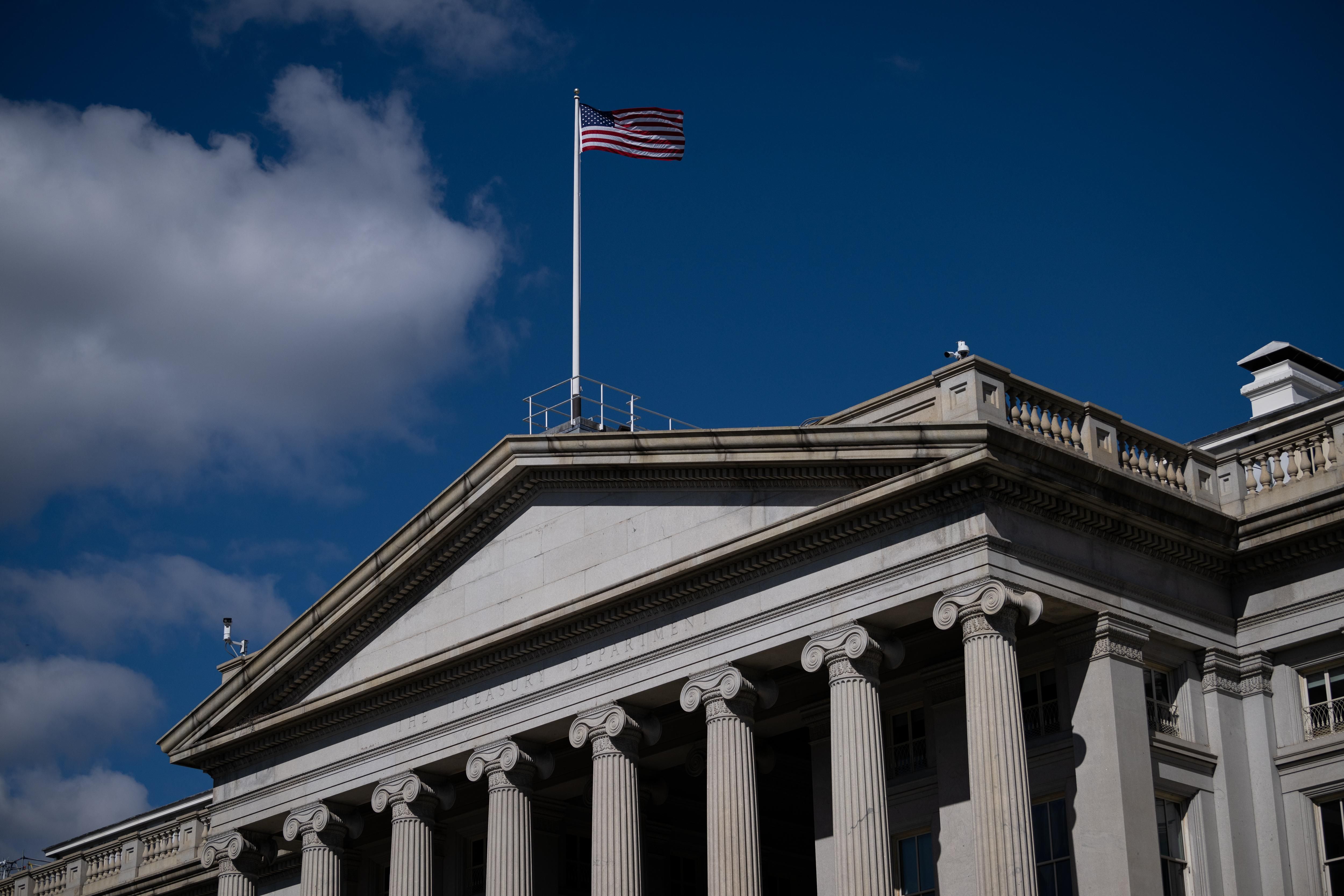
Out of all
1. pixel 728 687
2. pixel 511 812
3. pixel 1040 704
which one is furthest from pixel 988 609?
pixel 511 812

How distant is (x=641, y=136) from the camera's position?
148ft

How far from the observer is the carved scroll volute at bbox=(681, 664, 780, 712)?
33656 mm

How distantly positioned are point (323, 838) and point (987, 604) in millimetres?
17352

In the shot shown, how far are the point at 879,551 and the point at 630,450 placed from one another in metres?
6.13

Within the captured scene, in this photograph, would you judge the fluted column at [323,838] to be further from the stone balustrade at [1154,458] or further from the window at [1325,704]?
the window at [1325,704]

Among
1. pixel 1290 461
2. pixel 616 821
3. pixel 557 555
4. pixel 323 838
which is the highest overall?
pixel 1290 461

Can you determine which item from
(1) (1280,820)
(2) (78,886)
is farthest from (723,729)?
(2) (78,886)

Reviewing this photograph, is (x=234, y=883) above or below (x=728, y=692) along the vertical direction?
below

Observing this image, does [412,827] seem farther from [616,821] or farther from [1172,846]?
[1172,846]

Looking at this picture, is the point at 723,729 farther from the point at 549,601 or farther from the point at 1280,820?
the point at 1280,820

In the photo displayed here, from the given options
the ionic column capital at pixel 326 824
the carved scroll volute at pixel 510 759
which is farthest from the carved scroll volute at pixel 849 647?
the ionic column capital at pixel 326 824

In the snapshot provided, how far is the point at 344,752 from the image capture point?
1604 inches

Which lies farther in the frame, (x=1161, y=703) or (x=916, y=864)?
(x=916, y=864)

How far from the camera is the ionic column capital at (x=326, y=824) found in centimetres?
4084
